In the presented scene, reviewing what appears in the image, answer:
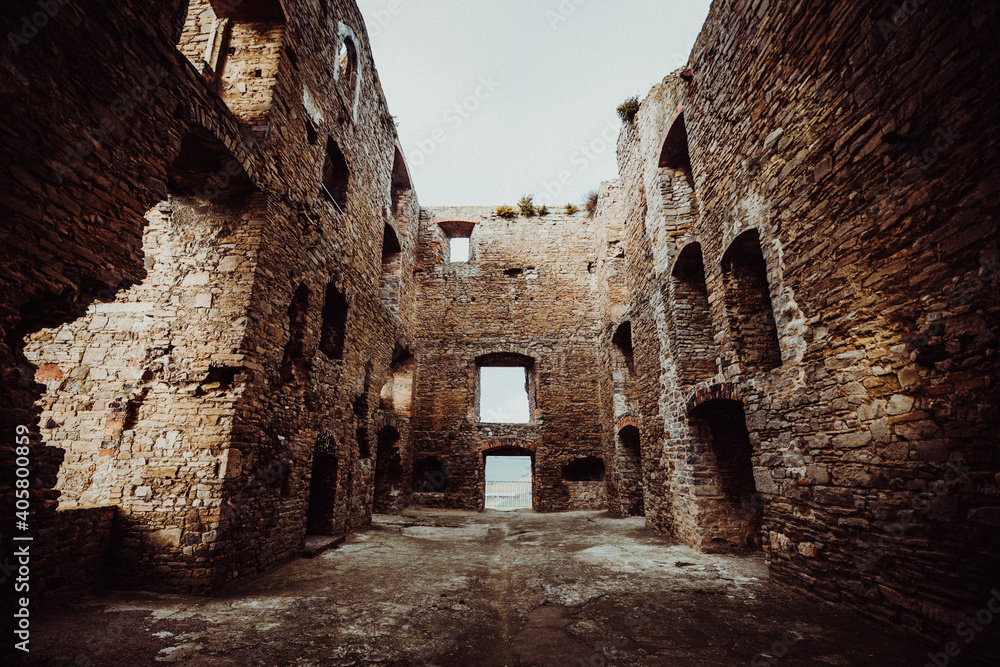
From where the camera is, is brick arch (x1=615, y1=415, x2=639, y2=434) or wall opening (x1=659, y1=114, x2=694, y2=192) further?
brick arch (x1=615, y1=415, x2=639, y2=434)

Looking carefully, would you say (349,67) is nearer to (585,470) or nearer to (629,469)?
(629,469)

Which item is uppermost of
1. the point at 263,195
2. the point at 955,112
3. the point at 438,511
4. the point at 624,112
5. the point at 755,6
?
the point at 624,112

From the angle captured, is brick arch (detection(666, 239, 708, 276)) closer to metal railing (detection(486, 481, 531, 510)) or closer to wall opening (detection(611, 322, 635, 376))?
wall opening (detection(611, 322, 635, 376))

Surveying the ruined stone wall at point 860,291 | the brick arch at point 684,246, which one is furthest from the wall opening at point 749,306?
the brick arch at point 684,246

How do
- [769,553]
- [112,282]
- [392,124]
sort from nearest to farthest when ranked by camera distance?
1. [112,282]
2. [769,553]
3. [392,124]

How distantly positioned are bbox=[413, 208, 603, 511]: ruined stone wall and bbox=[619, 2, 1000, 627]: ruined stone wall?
6.29 meters

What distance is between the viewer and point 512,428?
12117mm

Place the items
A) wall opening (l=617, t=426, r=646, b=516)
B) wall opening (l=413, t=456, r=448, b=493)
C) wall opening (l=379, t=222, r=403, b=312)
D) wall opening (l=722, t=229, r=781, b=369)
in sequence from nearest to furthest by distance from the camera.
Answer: wall opening (l=722, t=229, r=781, b=369) → wall opening (l=617, t=426, r=646, b=516) → wall opening (l=379, t=222, r=403, b=312) → wall opening (l=413, t=456, r=448, b=493)

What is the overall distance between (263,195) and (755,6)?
6.22 metres

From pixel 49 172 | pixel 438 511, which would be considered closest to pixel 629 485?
pixel 438 511

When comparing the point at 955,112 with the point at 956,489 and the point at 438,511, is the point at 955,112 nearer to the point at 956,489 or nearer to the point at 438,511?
the point at 956,489

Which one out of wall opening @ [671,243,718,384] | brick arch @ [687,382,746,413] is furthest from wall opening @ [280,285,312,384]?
wall opening @ [671,243,718,384]

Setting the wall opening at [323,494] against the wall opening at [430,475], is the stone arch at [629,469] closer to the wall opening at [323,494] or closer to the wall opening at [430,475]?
the wall opening at [430,475]

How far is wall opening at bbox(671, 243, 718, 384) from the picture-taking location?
6605 millimetres
